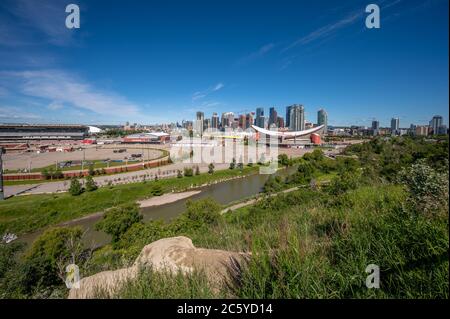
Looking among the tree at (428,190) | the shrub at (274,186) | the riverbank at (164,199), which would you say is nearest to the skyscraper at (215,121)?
the shrub at (274,186)

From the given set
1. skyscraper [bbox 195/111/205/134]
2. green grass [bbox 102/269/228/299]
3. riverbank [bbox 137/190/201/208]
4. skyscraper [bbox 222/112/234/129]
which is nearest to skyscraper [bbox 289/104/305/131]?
skyscraper [bbox 222/112/234/129]

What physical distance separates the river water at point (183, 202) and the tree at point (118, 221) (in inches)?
22.5

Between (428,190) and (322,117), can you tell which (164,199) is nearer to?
(428,190)

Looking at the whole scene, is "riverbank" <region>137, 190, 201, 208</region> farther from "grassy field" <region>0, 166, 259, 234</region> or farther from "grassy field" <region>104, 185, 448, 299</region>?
"grassy field" <region>104, 185, 448, 299</region>

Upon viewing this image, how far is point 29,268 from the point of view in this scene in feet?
13.5

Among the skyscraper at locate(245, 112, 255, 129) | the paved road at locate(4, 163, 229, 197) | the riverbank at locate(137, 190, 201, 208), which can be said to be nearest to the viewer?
the riverbank at locate(137, 190, 201, 208)

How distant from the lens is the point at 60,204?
40.5ft

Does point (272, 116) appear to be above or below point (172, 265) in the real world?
above

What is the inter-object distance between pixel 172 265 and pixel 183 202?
12210 mm

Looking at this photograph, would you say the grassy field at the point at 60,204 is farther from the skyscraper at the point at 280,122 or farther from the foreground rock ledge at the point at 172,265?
the skyscraper at the point at 280,122

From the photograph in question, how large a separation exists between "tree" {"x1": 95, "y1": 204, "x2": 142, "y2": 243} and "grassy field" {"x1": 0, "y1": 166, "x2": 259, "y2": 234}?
461 cm

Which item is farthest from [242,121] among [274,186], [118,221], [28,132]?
[118,221]

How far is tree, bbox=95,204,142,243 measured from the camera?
770cm
